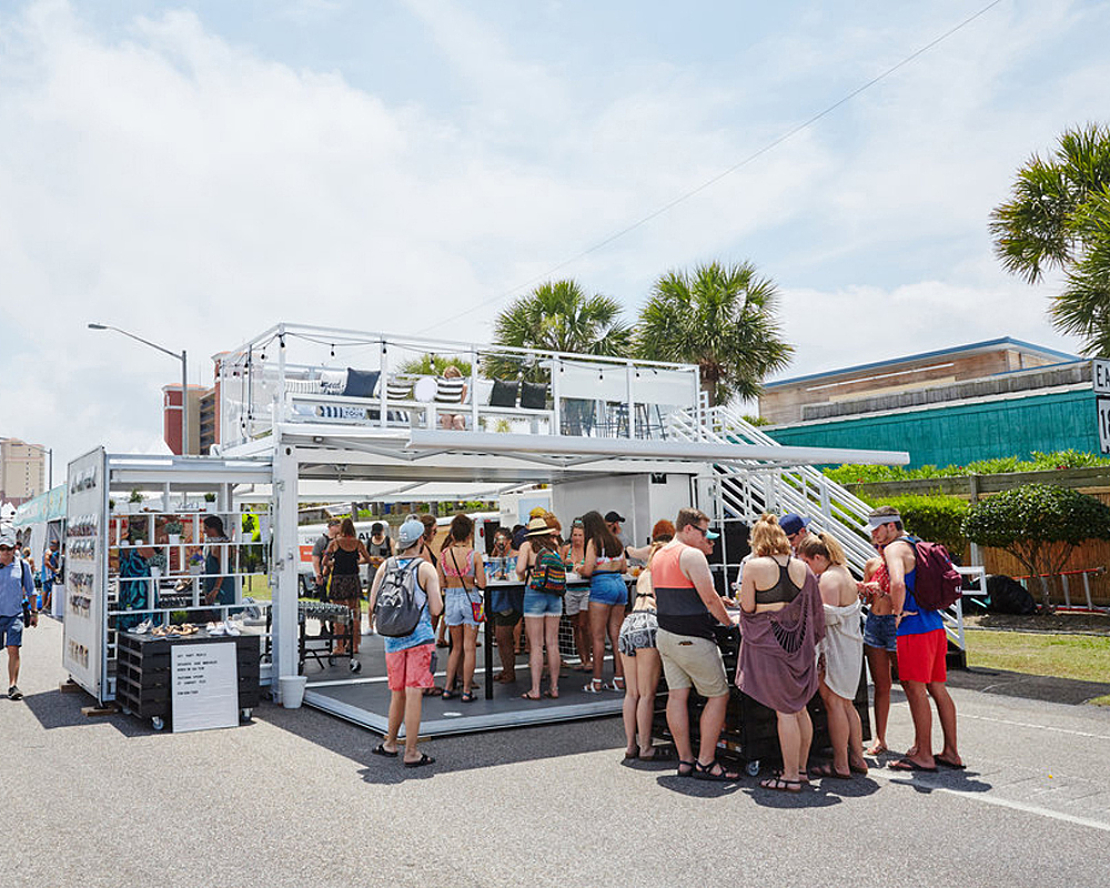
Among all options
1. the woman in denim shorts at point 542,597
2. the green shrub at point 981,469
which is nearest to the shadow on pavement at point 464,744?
the woman in denim shorts at point 542,597

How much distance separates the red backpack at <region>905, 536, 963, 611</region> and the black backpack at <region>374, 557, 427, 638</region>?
329cm

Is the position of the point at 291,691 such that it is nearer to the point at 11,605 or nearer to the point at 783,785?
the point at 11,605

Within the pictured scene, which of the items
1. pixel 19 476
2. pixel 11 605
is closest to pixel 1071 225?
pixel 11 605

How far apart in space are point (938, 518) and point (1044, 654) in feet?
17.5

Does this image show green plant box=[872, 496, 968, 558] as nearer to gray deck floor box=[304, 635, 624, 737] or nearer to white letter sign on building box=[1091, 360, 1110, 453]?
gray deck floor box=[304, 635, 624, 737]

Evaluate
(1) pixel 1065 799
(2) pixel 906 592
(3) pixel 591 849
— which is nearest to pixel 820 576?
(2) pixel 906 592

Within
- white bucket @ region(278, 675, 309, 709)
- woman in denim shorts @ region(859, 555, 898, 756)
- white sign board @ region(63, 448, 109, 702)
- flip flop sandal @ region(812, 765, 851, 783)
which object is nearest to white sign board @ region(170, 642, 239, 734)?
white bucket @ region(278, 675, 309, 709)

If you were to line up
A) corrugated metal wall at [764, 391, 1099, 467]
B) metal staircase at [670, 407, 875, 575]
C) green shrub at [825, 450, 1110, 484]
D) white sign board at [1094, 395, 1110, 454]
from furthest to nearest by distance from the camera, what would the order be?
corrugated metal wall at [764, 391, 1099, 467]
green shrub at [825, 450, 1110, 484]
metal staircase at [670, 407, 875, 575]
white sign board at [1094, 395, 1110, 454]

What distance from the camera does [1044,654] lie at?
36.3 ft

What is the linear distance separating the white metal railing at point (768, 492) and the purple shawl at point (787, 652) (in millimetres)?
6050

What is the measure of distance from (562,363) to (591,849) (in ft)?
28.3

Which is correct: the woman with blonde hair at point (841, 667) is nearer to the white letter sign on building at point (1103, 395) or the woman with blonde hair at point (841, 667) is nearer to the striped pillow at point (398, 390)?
the white letter sign on building at point (1103, 395)

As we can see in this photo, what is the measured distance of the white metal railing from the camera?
11.9m

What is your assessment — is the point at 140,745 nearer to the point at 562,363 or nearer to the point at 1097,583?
the point at 562,363
